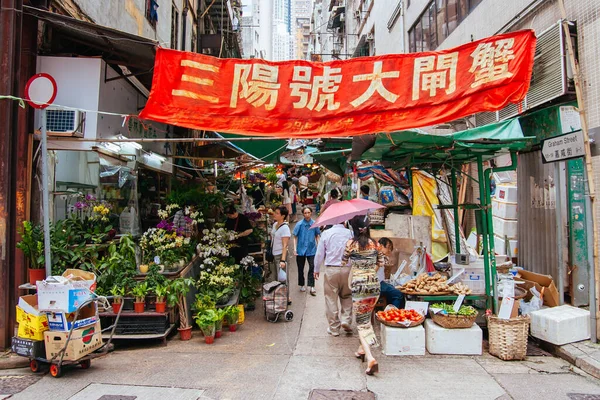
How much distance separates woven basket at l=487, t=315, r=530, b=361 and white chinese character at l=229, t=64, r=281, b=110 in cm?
439

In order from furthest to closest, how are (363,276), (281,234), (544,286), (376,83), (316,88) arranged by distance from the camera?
(281,234)
(544,286)
(316,88)
(376,83)
(363,276)

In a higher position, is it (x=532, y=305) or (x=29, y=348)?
(x=532, y=305)

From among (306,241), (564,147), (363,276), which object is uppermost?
(564,147)

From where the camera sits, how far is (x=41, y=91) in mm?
5453

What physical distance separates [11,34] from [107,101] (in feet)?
6.15

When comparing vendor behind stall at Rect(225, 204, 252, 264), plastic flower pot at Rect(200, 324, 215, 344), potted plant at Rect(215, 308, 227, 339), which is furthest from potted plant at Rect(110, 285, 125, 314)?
vendor behind stall at Rect(225, 204, 252, 264)

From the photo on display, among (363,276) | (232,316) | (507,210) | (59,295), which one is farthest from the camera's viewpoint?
(507,210)

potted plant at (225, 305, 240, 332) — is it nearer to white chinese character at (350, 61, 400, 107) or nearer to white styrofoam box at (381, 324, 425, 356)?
white styrofoam box at (381, 324, 425, 356)

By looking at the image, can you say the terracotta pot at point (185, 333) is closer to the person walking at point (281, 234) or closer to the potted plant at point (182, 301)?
the potted plant at point (182, 301)

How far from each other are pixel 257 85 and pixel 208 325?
3715mm

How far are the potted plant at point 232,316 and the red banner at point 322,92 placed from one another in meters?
3.11

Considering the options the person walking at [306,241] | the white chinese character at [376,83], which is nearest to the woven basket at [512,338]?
the white chinese character at [376,83]

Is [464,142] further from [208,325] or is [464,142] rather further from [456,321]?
[208,325]

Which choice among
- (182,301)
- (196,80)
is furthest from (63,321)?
(196,80)
